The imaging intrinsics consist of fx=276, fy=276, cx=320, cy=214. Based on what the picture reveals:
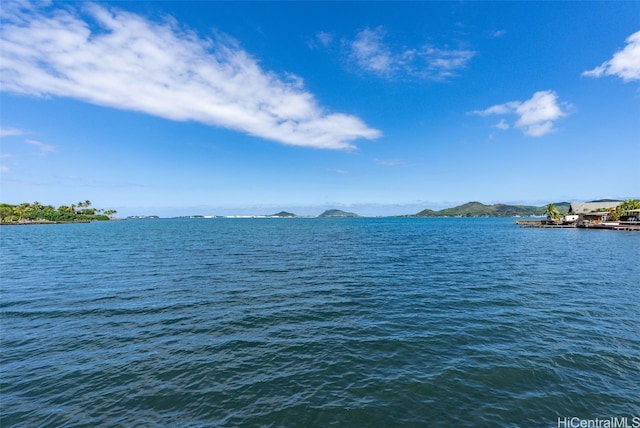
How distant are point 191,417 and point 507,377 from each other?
1308 cm

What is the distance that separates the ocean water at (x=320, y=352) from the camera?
10.3 meters

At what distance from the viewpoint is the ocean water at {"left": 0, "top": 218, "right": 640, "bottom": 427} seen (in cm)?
1034

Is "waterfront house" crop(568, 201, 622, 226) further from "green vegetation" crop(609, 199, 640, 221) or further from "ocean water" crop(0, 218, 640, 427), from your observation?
"ocean water" crop(0, 218, 640, 427)

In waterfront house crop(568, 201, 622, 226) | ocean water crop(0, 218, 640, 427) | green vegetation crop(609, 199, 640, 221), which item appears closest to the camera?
ocean water crop(0, 218, 640, 427)

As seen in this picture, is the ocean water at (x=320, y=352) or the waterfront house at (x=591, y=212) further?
the waterfront house at (x=591, y=212)

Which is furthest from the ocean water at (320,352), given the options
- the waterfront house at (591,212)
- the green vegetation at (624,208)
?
the waterfront house at (591,212)

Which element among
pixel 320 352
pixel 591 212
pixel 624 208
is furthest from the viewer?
pixel 591 212

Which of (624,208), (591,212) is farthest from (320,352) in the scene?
(591,212)

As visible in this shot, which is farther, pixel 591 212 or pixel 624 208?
pixel 591 212

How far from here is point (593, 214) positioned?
12406 cm

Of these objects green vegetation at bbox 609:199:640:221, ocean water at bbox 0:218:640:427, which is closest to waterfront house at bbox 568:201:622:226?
green vegetation at bbox 609:199:640:221

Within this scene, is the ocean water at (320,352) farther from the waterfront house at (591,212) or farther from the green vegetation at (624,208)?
the waterfront house at (591,212)

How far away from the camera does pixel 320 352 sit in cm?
1455

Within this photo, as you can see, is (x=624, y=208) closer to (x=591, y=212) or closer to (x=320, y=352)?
(x=591, y=212)
